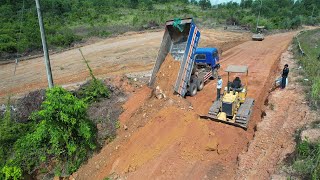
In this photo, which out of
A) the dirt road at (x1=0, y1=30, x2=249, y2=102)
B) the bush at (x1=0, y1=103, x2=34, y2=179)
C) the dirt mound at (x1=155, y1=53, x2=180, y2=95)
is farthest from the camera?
the dirt road at (x1=0, y1=30, x2=249, y2=102)

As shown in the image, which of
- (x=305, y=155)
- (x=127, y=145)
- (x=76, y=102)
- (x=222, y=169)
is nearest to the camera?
(x=305, y=155)

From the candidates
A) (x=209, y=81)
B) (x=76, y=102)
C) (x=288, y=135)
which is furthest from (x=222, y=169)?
(x=209, y=81)

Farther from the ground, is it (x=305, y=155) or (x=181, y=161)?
(x=305, y=155)

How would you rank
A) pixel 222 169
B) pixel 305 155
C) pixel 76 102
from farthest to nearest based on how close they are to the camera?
pixel 76 102, pixel 222 169, pixel 305 155

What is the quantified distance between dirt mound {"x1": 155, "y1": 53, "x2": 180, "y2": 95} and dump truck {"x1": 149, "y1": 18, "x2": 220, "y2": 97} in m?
0.21

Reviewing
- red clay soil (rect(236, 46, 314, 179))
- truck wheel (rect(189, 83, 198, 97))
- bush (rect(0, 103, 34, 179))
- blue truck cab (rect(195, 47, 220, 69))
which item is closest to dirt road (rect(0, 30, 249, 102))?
A: blue truck cab (rect(195, 47, 220, 69))

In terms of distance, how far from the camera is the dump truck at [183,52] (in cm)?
1449

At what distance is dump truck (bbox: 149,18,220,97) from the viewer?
47.5 feet

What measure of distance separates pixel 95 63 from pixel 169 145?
14708 mm

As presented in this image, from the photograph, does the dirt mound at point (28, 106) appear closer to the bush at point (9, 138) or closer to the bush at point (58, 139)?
the bush at point (9, 138)

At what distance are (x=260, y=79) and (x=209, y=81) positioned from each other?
336 centimetres

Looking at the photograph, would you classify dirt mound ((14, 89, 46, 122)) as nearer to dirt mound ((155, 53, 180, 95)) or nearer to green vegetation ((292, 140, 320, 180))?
dirt mound ((155, 53, 180, 95))

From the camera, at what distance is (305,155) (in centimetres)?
869

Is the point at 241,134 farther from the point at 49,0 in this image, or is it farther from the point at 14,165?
the point at 49,0
